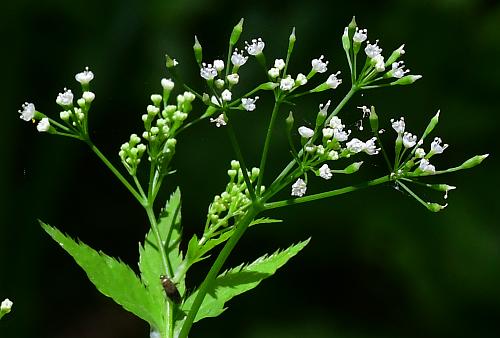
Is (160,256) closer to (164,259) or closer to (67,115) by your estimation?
(164,259)

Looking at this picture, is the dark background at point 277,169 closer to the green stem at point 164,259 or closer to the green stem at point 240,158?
the green stem at point 164,259

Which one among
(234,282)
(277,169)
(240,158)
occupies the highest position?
(240,158)

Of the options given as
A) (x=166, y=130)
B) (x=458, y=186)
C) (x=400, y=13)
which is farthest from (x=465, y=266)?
(x=166, y=130)

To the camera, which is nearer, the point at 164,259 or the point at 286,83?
the point at 286,83

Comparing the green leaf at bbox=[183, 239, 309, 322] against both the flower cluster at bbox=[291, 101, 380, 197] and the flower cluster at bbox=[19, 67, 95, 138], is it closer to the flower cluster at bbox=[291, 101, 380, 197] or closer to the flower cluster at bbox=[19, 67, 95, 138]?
the flower cluster at bbox=[291, 101, 380, 197]

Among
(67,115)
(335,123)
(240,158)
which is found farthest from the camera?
(67,115)

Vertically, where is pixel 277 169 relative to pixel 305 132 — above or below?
below

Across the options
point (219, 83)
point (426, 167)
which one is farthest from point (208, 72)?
point (426, 167)
